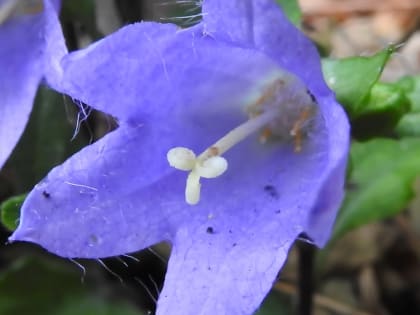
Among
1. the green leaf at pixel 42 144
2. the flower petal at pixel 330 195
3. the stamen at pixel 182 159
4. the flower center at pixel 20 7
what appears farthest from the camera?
the green leaf at pixel 42 144

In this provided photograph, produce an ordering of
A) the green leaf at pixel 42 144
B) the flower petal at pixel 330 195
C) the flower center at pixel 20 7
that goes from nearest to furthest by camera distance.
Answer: the flower petal at pixel 330 195
the flower center at pixel 20 7
the green leaf at pixel 42 144

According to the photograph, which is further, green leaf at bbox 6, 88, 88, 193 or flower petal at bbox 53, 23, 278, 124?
green leaf at bbox 6, 88, 88, 193

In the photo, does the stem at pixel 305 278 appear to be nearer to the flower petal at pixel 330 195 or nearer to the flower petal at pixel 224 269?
the flower petal at pixel 224 269

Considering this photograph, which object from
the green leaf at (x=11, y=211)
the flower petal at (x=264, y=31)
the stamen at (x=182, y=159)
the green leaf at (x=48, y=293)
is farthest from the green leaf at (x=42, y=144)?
the flower petal at (x=264, y=31)

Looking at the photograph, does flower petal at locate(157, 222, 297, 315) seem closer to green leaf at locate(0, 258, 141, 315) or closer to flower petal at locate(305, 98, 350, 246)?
flower petal at locate(305, 98, 350, 246)

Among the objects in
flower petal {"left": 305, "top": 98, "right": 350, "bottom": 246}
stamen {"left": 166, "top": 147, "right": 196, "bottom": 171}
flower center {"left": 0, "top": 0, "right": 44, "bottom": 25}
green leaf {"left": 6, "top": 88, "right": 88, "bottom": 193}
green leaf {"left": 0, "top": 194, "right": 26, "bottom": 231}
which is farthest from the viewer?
green leaf {"left": 6, "top": 88, "right": 88, "bottom": 193}

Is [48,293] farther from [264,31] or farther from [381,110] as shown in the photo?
[264,31]

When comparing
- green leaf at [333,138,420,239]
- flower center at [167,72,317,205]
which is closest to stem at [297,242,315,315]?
green leaf at [333,138,420,239]

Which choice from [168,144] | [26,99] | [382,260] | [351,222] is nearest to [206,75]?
[168,144]
